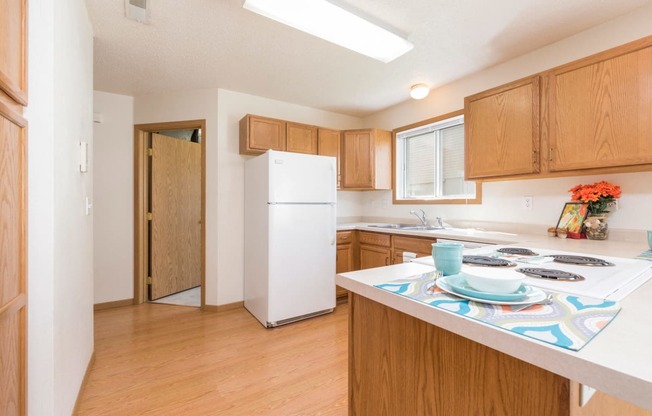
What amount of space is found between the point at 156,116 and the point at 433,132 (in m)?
3.14

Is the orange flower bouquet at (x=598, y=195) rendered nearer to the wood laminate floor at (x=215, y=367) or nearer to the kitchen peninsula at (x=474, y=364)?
the kitchen peninsula at (x=474, y=364)

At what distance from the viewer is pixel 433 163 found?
3.34 metres

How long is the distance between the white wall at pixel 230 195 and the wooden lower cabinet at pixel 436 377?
2.38 meters

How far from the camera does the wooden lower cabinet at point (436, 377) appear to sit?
0.59 meters

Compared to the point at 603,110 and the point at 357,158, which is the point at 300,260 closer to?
the point at 357,158

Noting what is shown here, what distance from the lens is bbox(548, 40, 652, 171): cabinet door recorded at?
1614 millimetres

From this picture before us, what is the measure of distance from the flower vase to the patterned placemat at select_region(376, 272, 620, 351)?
1.69 metres

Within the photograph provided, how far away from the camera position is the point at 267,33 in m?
2.11

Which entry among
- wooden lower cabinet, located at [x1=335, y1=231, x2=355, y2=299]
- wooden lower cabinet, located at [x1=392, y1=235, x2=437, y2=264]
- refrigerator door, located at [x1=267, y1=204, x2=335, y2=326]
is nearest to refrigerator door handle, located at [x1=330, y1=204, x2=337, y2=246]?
refrigerator door, located at [x1=267, y1=204, x2=335, y2=326]

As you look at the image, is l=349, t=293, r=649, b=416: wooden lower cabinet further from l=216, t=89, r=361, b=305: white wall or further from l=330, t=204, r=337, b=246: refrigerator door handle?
Answer: l=216, t=89, r=361, b=305: white wall

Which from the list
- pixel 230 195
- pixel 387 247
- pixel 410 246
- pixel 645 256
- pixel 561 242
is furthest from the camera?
pixel 230 195

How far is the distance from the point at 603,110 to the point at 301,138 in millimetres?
2525

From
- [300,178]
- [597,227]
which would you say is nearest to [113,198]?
[300,178]

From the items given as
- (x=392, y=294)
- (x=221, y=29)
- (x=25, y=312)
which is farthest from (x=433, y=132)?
(x=25, y=312)
